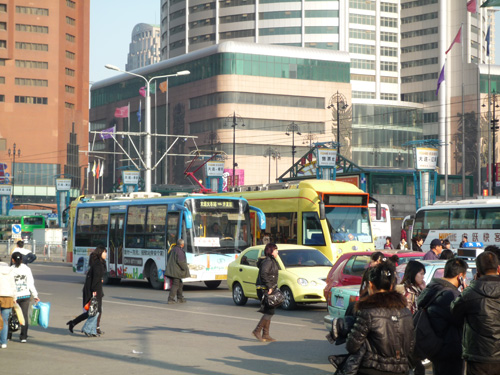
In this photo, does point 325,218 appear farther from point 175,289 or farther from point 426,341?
point 426,341

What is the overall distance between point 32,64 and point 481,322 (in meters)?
112

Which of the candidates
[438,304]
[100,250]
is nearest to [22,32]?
[100,250]

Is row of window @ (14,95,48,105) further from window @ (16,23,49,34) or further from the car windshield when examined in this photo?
the car windshield

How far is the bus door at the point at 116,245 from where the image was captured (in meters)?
28.2

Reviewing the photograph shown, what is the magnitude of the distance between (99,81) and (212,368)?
12879cm

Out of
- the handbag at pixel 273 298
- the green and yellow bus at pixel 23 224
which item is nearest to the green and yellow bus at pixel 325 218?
the handbag at pixel 273 298

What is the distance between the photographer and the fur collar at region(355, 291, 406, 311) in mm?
6027

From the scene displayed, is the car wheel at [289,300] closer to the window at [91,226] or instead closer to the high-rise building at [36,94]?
the window at [91,226]

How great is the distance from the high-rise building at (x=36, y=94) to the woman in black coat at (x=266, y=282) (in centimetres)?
9810

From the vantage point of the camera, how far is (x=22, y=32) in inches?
4400

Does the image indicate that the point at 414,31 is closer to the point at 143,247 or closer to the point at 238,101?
the point at 238,101

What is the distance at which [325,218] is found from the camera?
27766 mm

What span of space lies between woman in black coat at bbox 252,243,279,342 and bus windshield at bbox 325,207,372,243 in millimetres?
13913

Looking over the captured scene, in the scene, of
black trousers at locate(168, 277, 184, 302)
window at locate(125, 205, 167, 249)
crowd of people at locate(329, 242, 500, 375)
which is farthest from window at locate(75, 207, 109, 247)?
crowd of people at locate(329, 242, 500, 375)
